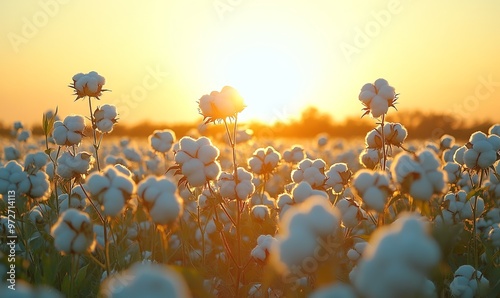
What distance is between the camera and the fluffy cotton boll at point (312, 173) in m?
4.80

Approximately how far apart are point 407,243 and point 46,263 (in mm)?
2449

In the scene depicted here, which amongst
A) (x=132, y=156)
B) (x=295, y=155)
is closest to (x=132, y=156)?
(x=132, y=156)

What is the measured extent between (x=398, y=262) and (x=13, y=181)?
416 cm

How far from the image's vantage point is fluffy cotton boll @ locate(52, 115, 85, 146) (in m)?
5.29

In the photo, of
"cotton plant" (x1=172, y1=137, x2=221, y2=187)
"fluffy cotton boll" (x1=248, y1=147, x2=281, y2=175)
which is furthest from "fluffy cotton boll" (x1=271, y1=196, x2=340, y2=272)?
"fluffy cotton boll" (x1=248, y1=147, x2=281, y2=175)

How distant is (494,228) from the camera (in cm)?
524

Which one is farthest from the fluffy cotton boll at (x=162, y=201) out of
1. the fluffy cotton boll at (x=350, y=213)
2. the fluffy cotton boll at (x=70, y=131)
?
the fluffy cotton boll at (x=70, y=131)

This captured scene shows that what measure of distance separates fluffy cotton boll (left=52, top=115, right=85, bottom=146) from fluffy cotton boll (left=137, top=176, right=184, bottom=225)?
3.30 m

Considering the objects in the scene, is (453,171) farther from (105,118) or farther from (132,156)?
(132,156)

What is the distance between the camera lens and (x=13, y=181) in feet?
15.3

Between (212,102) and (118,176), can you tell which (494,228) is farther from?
(118,176)

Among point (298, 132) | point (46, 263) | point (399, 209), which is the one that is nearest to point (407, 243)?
point (46, 263)

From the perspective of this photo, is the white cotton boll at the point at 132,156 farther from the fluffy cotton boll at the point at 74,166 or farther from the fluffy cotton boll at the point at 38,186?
the fluffy cotton boll at the point at 38,186

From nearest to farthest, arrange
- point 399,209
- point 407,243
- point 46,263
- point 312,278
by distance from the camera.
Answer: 1. point 407,243
2. point 46,263
3. point 312,278
4. point 399,209
